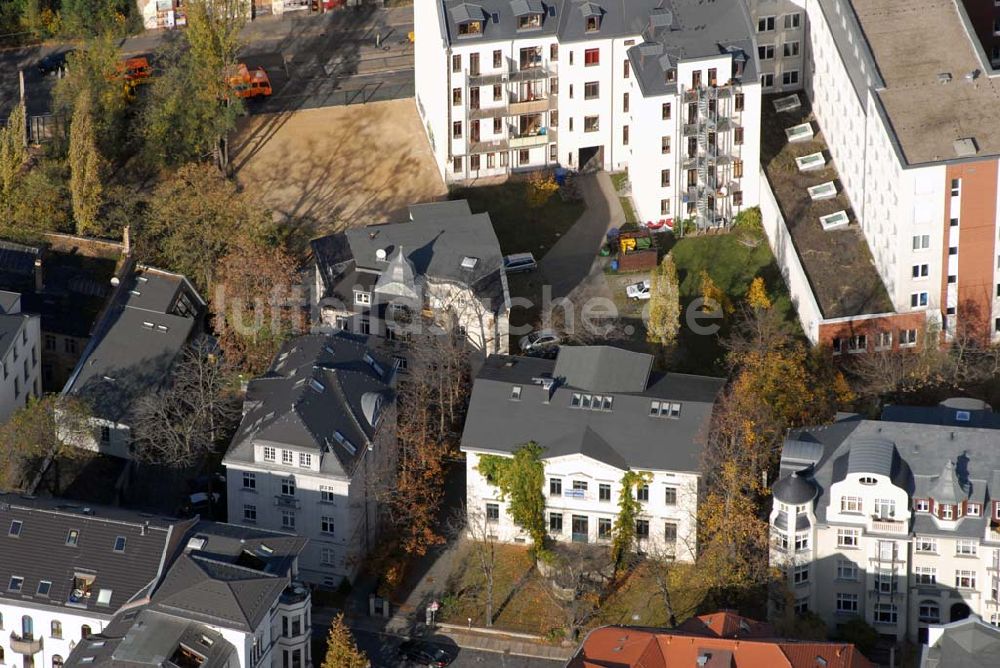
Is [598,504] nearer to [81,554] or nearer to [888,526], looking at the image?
[888,526]

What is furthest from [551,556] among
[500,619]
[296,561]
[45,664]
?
[45,664]

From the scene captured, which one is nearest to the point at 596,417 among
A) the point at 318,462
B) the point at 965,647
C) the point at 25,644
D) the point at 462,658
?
the point at 462,658

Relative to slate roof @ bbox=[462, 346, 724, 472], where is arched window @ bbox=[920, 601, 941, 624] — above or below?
below

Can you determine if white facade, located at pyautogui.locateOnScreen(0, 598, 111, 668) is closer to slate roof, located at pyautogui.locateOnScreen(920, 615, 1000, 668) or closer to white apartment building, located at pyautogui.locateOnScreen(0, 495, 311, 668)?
white apartment building, located at pyautogui.locateOnScreen(0, 495, 311, 668)

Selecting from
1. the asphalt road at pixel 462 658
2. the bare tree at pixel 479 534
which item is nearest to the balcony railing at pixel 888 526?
the asphalt road at pixel 462 658

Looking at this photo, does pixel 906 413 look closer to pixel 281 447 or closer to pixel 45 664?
pixel 281 447

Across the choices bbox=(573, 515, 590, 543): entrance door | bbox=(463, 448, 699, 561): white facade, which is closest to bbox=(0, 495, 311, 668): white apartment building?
bbox=(463, 448, 699, 561): white facade
